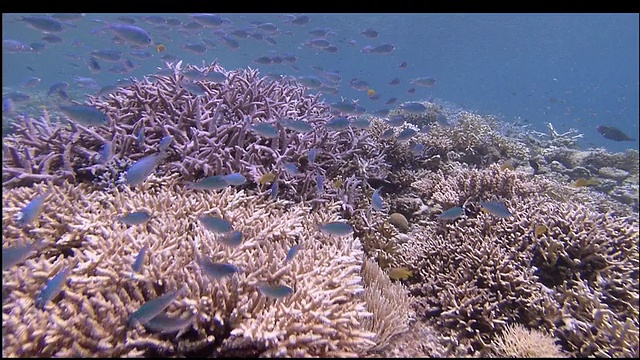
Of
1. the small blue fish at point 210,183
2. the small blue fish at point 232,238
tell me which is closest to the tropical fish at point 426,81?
the small blue fish at point 210,183

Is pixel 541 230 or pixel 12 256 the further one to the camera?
pixel 541 230

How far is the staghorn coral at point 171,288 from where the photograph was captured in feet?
8.20

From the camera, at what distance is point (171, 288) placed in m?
2.79

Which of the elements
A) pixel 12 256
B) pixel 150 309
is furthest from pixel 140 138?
pixel 150 309

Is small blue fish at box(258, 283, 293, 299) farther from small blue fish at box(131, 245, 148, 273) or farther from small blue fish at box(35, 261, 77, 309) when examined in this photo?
small blue fish at box(35, 261, 77, 309)

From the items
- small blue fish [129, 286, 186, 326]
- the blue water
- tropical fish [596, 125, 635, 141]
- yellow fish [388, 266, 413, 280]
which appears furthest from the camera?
the blue water

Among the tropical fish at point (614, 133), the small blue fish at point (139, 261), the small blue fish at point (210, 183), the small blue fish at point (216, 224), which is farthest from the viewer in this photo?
the tropical fish at point (614, 133)

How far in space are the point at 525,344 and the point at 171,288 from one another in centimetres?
340

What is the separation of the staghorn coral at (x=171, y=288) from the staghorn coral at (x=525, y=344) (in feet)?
5.00

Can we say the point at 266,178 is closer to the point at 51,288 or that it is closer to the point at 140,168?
the point at 140,168

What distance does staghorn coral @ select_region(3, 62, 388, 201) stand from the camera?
4.54 metres

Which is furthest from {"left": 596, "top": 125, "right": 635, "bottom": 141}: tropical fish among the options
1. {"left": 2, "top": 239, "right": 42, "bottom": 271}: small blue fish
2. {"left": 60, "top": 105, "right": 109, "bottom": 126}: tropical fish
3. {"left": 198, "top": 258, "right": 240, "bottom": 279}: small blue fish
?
{"left": 2, "top": 239, "right": 42, "bottom": 271}: small blue fish

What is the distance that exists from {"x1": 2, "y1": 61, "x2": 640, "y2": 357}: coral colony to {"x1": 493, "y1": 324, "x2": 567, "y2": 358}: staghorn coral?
0.06 ft

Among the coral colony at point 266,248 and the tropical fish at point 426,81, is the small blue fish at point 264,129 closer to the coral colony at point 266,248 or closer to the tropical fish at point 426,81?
the coral colony at point 266,248
